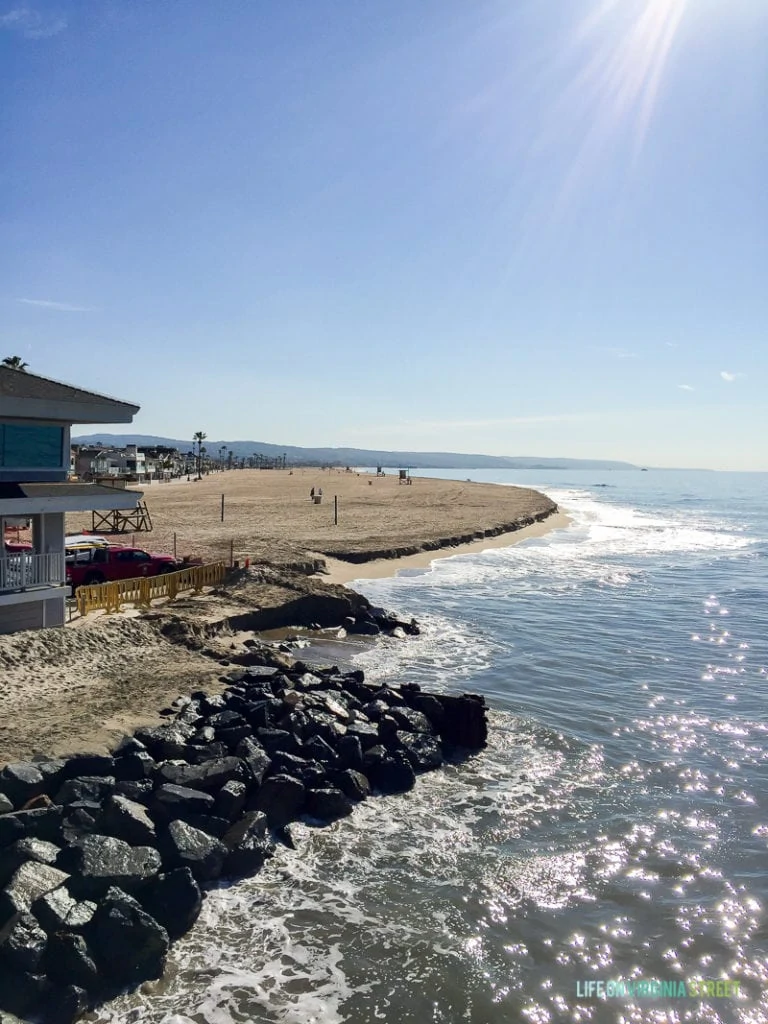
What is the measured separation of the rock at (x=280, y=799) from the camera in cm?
1186

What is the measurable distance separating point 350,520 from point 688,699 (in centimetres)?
3534

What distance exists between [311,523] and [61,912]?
133 feet

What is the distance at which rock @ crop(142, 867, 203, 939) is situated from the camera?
910cm

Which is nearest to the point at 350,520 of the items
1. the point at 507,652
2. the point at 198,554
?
the point at 198,554

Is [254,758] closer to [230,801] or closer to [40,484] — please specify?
[230,801]

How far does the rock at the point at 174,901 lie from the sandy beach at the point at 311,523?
2058 cm

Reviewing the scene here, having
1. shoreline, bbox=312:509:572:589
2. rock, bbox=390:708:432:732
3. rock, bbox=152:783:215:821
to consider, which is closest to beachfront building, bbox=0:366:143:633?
rock, bbox=152:783:215:821

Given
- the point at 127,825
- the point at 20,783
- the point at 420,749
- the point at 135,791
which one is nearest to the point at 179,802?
the point at 135,791

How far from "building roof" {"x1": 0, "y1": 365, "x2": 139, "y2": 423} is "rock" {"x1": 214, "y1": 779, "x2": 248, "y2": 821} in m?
9.76

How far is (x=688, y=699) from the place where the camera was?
1878 cm

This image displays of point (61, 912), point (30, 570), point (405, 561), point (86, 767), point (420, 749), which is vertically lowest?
point (420, 749)

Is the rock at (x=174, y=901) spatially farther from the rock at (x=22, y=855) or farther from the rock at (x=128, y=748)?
the rock at (x=128, y=748)

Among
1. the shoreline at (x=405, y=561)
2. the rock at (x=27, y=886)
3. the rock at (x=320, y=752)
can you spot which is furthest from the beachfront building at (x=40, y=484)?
the shoreline at (x=405, y=561)

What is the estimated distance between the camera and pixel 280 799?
11961 mm
